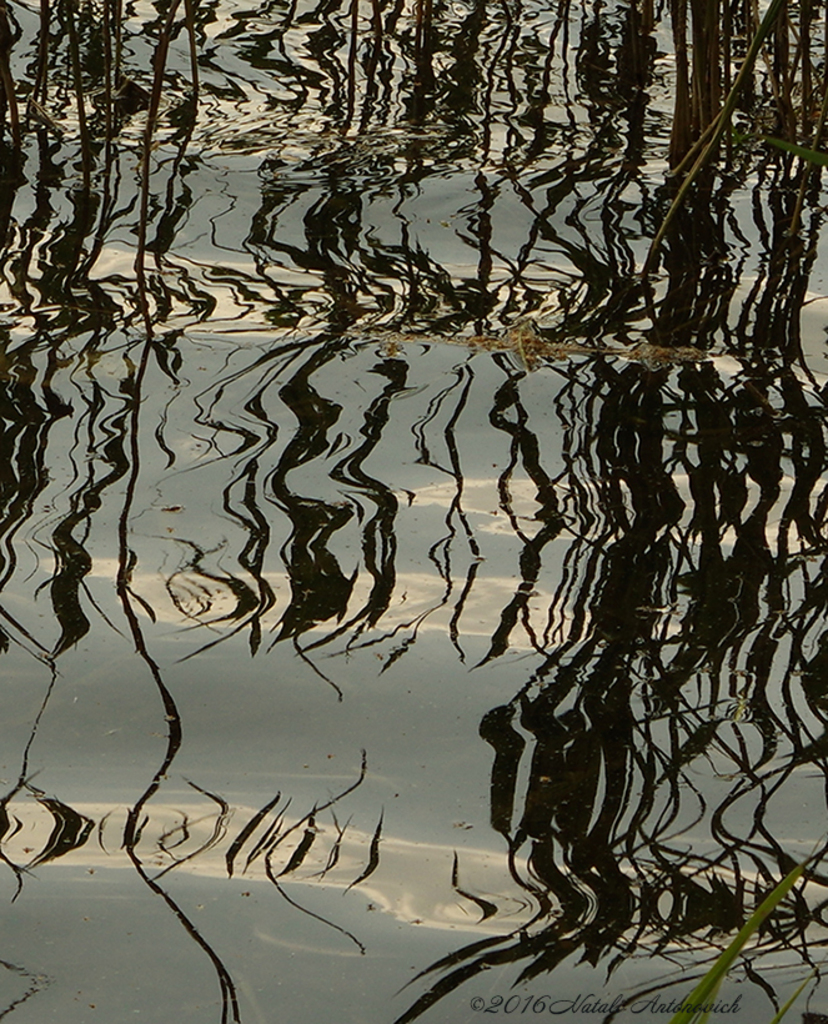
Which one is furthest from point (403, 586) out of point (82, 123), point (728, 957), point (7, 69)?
point (7, 69)

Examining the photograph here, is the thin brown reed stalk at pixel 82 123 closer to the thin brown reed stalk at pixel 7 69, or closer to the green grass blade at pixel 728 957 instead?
the thin brown reed stalk at pixel 7 69

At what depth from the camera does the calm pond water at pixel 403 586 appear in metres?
1.13

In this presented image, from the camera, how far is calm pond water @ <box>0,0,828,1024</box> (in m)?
1.13

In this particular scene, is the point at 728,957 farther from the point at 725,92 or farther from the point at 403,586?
the point at 725,92

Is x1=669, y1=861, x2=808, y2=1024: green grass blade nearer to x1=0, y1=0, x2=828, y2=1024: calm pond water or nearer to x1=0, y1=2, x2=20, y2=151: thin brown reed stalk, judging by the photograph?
x1=0, y1=0, x2=828, y2=1024: calm pond water

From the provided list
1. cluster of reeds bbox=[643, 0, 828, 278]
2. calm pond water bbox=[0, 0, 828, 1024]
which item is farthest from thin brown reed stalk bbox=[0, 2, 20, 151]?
cluster of reeds bbox=[643, 0, 828, 278]

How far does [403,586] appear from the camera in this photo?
1.56 metres

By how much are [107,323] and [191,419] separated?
327mm

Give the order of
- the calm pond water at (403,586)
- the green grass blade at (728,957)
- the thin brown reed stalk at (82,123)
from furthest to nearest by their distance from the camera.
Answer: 1. the thin brown reed stalk at (82,123)
2. the calm pond water at (403,586)
3. the green grass blade at (728,957)

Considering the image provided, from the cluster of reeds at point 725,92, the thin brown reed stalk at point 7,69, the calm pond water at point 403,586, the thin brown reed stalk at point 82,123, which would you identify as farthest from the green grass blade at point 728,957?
the thin brown reed stalk at point 7,69

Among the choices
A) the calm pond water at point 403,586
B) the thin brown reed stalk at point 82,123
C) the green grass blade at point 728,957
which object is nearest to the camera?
the green grass blade at point 728,957

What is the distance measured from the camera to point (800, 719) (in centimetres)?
136

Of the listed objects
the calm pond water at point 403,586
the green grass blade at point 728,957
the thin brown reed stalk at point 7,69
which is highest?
the thin brown reed stalk at point 7,69

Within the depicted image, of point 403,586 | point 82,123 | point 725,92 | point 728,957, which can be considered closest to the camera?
point 728,957
